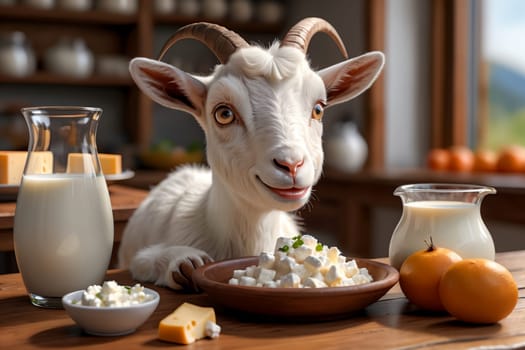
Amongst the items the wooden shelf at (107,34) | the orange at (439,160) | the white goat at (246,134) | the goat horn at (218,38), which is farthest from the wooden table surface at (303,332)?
the wooden shelf at (107,34)

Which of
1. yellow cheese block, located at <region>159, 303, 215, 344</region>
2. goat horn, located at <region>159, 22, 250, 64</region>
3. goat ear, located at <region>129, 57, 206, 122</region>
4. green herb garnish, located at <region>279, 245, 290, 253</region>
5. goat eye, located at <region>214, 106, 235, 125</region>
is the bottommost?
yellow cheese block, located at <region>159, 303, 215, 344</region>

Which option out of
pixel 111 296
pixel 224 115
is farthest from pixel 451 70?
pixel 111 296

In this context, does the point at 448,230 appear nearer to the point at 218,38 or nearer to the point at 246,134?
the point at 246,134

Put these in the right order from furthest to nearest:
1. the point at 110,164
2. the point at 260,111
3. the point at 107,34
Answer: the point at 107,34 < the point at 110,164 < the point at 260,111

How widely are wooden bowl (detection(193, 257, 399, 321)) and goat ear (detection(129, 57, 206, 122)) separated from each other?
48 centimetres

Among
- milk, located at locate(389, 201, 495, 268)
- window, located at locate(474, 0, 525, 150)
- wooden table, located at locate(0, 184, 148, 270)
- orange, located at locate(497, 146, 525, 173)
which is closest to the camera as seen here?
milk, located at locate(389, 201, 495, 268)

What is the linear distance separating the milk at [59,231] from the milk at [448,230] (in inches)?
19.6

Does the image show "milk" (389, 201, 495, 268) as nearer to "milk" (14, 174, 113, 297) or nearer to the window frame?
"milk" (14, 174, 113, 297)

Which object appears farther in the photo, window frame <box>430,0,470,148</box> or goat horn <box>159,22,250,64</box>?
window frame <box>430,0,470,148</box>

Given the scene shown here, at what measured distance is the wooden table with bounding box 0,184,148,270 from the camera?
1.68m

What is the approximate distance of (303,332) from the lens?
0.97 metres

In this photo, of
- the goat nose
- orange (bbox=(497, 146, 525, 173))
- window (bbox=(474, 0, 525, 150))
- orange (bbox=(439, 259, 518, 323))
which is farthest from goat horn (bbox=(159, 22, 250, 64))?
window (bbox=(474, 0, 525, 150))

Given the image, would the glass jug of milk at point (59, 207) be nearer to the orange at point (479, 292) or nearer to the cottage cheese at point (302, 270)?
the cottage cheese at point (302, 270)

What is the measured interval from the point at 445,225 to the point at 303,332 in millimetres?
349
